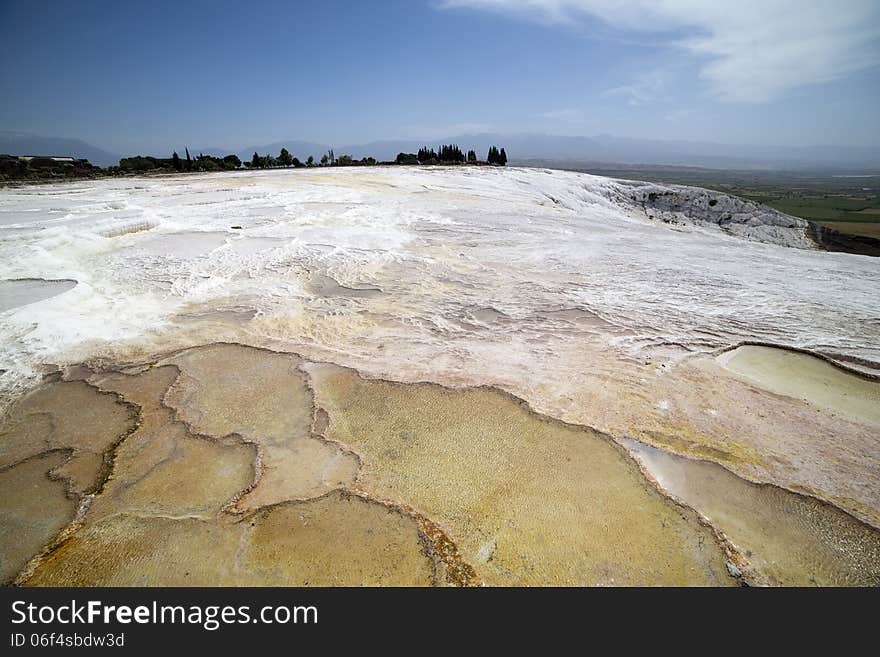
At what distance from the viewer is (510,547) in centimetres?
320

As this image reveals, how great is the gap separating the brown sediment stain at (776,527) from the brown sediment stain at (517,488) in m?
0.22

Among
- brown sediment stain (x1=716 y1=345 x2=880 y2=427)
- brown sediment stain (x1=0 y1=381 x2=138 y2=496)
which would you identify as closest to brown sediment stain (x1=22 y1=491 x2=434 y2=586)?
brown sediment stain (x1=0 y1=381 x2=138 y2=496)

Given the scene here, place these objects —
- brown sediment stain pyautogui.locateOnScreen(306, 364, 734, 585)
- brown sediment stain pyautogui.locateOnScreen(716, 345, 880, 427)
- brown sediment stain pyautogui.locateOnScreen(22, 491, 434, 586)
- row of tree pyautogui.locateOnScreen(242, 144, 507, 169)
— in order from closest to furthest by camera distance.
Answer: brown sediment stain pyautogui.locateOnScreen(22, 491, 434, 586)
brown sediment stain pyautogui.locateOnScreen(306, 364, 734, 585)
brown sediment stain pyautogui.locateOnScreen(716, 345, 880, 427)
row of tree pyautogui.locateOnScreen(242, 144, 507, 169)

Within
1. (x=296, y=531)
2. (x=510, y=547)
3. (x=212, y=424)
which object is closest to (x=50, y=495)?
(x=212, y=424)

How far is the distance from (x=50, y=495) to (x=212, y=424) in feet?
4.51

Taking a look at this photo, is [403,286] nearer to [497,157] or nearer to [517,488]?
[517,488]

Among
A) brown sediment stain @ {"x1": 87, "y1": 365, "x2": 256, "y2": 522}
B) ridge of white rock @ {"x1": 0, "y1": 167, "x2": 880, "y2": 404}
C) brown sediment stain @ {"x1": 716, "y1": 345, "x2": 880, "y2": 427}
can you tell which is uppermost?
ridge of white rock @ {"x1": 0, "y1": 167, "x2": 880, "y2": 404}

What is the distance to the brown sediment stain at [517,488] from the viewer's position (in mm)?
3086

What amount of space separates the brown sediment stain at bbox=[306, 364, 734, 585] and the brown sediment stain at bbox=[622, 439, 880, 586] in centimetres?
22

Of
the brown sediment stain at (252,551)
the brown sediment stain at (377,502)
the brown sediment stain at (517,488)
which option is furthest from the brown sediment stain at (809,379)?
the brown sediment stain at (252,551)

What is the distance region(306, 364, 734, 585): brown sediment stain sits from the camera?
309 cm

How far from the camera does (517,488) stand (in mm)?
3771

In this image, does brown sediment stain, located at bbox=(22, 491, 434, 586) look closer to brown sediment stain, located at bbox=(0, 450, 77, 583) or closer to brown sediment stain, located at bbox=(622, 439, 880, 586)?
brown sediment stain, located at bbox=(0, 450, 77, 583)
